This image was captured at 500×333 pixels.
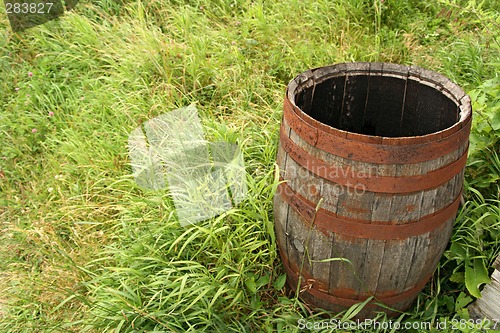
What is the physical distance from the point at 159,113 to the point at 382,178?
189cm

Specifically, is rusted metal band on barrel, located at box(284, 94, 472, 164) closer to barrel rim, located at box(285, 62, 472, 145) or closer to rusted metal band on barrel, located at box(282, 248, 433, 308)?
barrel rim, located at box(285, 62, 472, 145)

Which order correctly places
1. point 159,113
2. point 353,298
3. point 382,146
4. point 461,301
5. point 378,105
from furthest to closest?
point 159,113, point 378,105, point 461,301, point 353,298, point 382,146

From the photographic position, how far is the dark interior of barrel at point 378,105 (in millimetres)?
2041

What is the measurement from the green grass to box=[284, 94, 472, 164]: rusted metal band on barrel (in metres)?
0.55

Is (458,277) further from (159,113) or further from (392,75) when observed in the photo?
(159,113)

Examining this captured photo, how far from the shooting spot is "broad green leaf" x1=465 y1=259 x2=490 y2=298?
6.55 ft

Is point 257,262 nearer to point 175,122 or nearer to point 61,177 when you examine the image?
point 175,122

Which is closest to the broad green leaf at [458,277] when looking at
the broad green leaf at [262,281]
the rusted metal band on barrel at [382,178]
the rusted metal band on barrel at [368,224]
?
the rusted metal band on barrel at [368,224]

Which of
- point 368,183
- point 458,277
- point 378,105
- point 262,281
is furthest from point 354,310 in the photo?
point 378,105

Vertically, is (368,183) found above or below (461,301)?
above

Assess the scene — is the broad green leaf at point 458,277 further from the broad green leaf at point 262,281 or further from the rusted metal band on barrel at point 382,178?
the broad green leaf at point 262,281

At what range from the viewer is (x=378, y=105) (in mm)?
2219

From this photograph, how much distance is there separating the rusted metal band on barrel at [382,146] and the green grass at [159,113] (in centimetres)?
55

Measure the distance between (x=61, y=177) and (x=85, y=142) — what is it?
1.17ft
